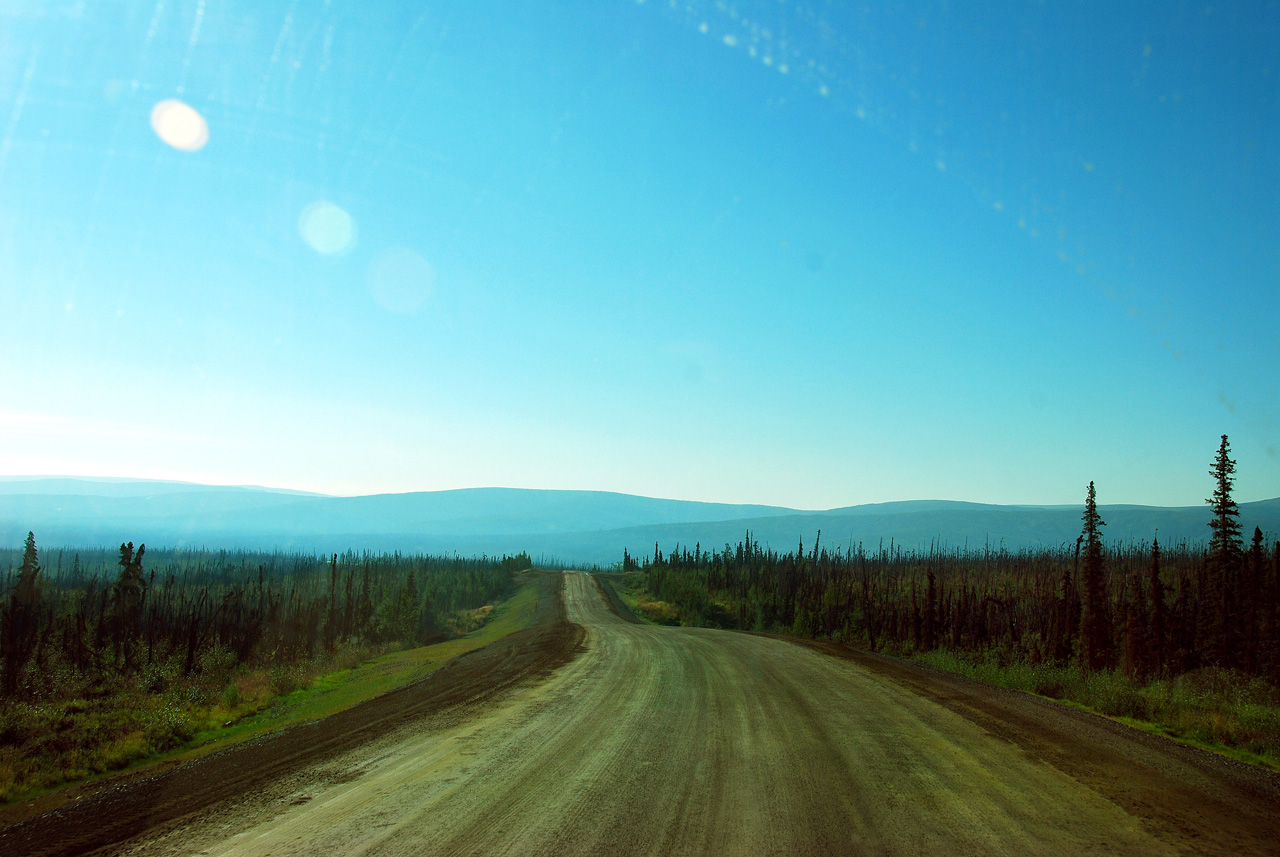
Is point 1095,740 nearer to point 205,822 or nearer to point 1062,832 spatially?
point 1062,832

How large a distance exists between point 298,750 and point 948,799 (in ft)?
29.7

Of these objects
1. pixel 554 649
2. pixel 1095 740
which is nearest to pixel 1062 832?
pixel 1095 740

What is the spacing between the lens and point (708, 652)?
21906mm

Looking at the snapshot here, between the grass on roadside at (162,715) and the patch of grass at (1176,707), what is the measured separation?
628 inches

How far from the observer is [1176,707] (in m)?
13.0

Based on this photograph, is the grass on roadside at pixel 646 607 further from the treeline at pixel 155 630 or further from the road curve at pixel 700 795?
the road curve at pixel 700 795

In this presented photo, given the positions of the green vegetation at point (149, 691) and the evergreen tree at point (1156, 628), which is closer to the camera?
the green vegetation at point (149, 691)

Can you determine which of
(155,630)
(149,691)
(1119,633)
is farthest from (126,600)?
(1119,633)

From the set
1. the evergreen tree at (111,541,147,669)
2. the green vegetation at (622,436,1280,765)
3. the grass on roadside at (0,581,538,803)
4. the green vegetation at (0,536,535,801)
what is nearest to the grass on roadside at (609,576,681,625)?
the green vegetation at (622,436,1280,765)

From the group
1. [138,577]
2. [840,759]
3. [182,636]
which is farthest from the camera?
[182,636]

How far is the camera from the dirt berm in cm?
670

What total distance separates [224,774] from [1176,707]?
1700cm

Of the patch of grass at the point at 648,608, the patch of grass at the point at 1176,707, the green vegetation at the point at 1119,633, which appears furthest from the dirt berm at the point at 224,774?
the patch of grass at the point at 648,608

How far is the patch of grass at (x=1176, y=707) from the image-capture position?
10.6 metres
